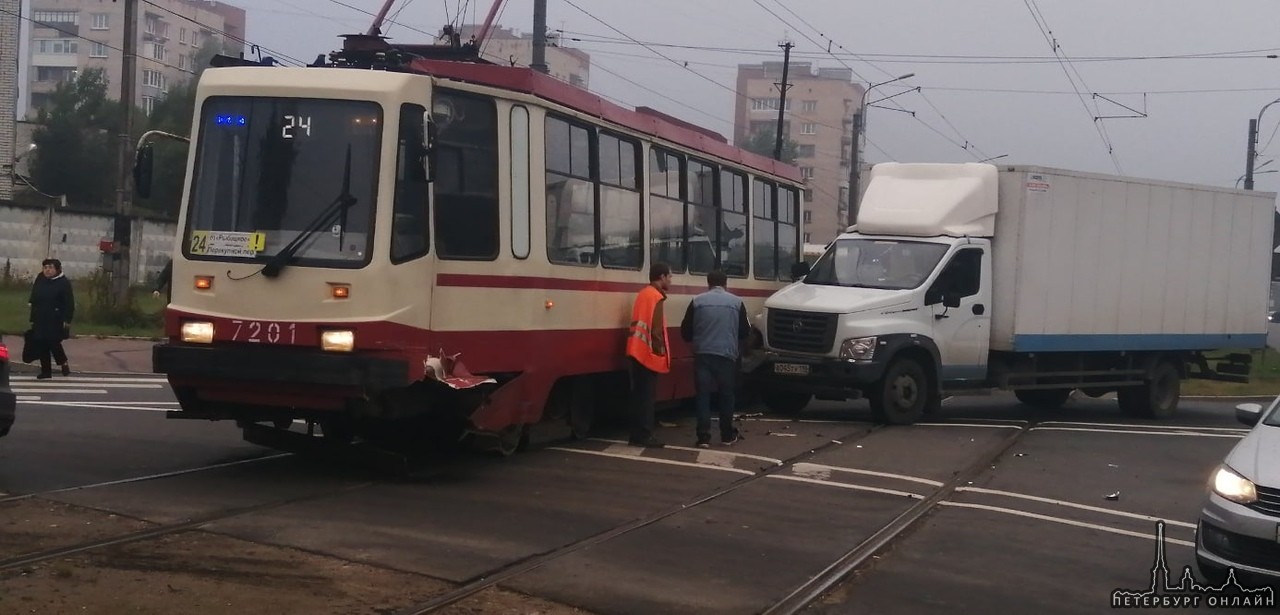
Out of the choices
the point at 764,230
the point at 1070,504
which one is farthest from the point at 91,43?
the point at 1070,504

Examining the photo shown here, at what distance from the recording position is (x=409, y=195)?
34.7 feet

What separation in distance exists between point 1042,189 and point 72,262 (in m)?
33.0

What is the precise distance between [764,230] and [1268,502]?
35.9 ft

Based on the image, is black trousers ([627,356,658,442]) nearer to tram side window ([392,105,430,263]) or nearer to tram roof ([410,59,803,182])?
tram roof ([410,59,803,182])

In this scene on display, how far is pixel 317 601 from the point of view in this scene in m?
7.06

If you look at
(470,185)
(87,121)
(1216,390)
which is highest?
(87,121)

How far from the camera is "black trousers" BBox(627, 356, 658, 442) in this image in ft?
44.7

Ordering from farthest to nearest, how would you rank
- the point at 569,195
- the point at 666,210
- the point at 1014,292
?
the point at 1014,292
the point at 666,210
the point at 569,195

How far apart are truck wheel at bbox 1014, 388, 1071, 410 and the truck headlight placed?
5.83 meters

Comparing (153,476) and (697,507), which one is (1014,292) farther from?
(153,476)

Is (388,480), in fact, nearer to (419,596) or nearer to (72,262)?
(419,596)

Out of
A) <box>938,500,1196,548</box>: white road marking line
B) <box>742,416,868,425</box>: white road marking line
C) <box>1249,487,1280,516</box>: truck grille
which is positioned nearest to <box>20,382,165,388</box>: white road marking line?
<box>742,416,868,425</box>: white road marking line

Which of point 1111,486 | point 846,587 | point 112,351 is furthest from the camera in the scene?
point 112,351

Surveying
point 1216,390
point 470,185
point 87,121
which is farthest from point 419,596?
point 87,121
